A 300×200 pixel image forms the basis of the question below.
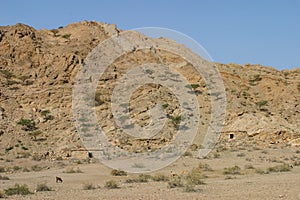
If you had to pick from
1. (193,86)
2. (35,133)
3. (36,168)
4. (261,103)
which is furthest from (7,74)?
(261,103)

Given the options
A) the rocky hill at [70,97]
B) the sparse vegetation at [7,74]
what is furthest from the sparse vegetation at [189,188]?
the sparse vegetation at [7,74]

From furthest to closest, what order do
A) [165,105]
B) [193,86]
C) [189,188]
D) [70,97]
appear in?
[193,86], [70,97], [165,105], [189,188]

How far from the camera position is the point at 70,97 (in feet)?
127

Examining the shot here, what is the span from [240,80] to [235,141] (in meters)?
15.3

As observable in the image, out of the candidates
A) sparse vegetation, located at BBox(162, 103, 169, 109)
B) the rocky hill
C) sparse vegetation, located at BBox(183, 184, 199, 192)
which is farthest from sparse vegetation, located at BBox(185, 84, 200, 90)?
sparse vegetation, located at BBox(183, 184, 199, 192)

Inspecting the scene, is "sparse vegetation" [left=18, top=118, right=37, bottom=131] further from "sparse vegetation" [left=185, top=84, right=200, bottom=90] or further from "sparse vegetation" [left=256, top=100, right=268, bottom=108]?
"sparse vegetation" [left=256, top=100, right=268, bottom=108]

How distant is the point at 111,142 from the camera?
32.2m

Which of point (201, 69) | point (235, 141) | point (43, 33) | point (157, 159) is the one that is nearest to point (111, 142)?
point (157, 159)

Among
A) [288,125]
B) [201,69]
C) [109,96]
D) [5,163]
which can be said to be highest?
[201,69]

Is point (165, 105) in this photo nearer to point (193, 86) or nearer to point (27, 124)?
point (193, 86)

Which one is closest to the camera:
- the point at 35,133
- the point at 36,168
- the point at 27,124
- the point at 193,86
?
the point at 36,168

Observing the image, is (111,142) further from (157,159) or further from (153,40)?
(153,40)

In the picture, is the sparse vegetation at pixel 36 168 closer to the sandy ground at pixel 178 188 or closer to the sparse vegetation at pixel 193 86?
the sandy ground at pixel 178 188

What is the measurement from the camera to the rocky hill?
1345 inches
